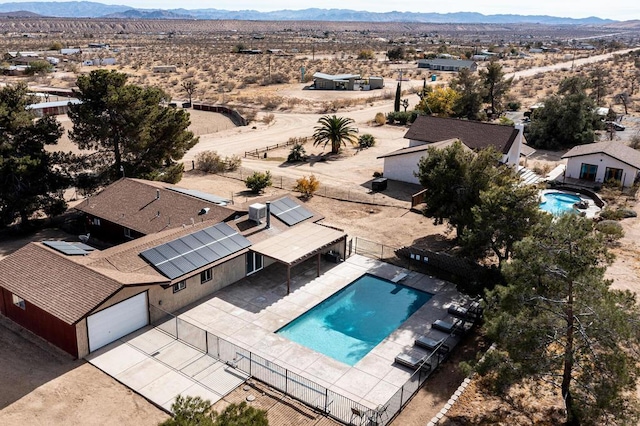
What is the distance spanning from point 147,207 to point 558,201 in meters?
31.8

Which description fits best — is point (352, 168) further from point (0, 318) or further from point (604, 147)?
point (0, 318)

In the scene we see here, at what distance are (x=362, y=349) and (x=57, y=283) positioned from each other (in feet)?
43.3

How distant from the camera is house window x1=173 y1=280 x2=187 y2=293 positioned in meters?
24.9

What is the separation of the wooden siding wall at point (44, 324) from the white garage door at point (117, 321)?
28.8 inches

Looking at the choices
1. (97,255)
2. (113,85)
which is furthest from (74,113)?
(97,255)

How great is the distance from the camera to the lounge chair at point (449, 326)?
2373 cm

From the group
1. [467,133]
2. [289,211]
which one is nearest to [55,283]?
[289,211]

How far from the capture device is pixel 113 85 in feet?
113

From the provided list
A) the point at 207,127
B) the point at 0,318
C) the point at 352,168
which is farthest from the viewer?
the point at 207,127

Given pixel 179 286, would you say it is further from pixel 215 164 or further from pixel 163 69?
pixel 163 69

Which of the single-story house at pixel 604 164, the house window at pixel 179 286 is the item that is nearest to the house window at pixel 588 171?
the single-story house at pixel 604 164

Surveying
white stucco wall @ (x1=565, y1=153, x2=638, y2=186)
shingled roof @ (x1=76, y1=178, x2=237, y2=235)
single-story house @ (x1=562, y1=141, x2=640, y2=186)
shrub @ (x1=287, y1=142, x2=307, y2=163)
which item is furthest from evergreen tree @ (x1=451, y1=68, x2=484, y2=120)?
shingled roof @ (x1=76, y1=178, x2=237, y2=235)

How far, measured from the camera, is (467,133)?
49.1 meters

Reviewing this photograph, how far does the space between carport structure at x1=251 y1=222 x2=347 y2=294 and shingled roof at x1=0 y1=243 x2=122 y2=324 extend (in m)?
8.00
